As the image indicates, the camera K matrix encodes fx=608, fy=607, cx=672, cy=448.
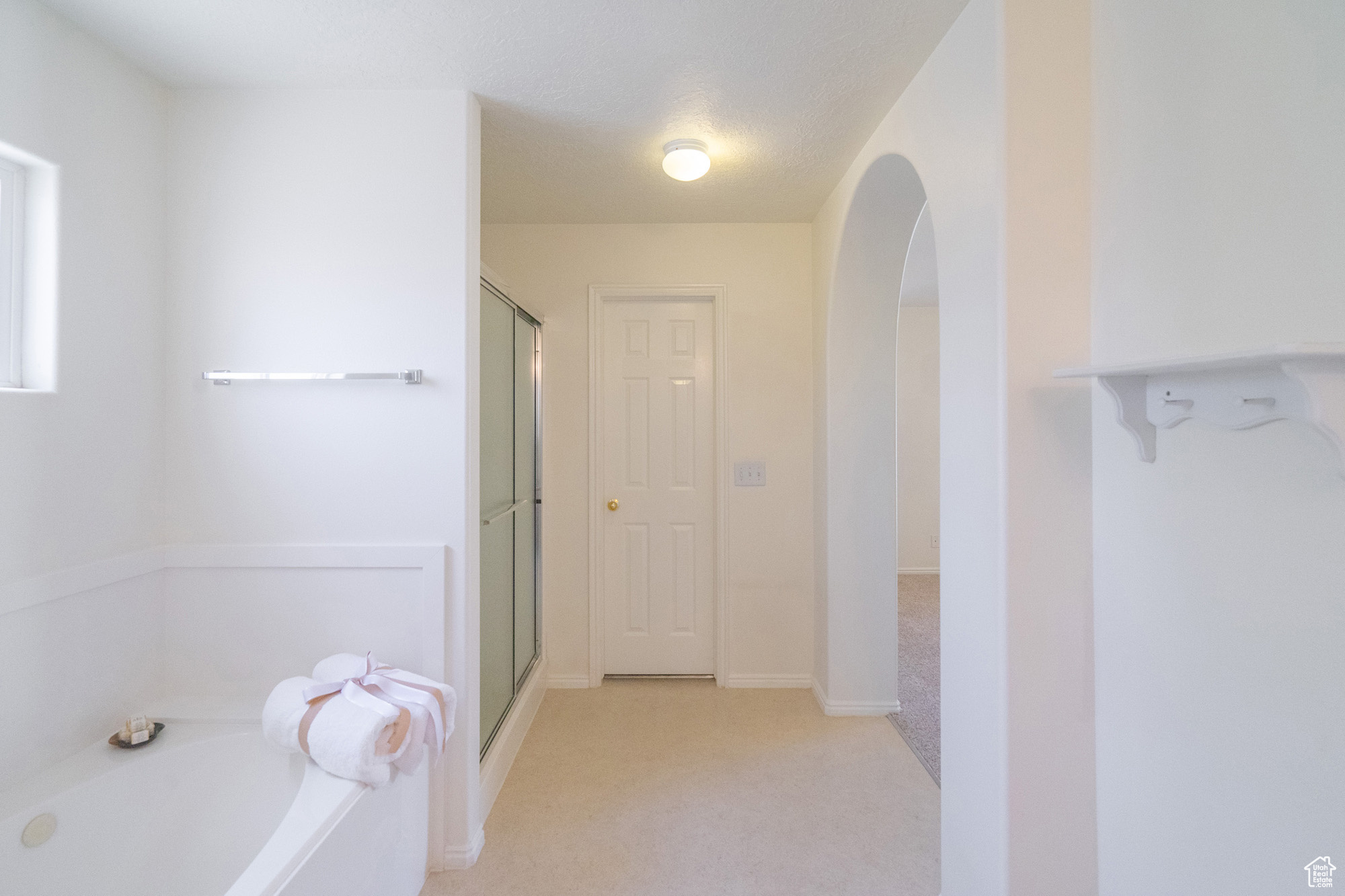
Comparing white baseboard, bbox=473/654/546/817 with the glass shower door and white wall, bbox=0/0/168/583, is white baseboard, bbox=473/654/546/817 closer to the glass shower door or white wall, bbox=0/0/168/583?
the glass shower door

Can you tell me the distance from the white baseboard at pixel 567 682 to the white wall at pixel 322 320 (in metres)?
1.26

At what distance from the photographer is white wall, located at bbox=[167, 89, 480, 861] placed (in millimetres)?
1855

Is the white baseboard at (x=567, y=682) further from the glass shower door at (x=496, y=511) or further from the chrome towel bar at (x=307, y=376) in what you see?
the chrome towel bar at (x=307, y=376)

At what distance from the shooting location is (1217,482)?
3.43ft

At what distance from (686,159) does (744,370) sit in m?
1.13

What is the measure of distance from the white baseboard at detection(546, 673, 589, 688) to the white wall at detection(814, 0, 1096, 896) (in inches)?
75.1

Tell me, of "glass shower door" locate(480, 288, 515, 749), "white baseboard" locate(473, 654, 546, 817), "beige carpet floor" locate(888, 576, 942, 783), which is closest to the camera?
"white baseboard" locate(473, 654, 546, 817)

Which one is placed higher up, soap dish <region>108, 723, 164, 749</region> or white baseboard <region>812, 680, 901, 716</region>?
soap dish <region>108, 723, 164, 749</region>

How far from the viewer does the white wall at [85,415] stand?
4.72ft

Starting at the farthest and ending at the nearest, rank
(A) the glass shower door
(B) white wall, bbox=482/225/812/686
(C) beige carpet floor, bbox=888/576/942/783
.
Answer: (B) white wall, bbox=482/225/812/686 < (C) beige carpet floor, bbox=888/576/942/783 < (A) the glass shower door

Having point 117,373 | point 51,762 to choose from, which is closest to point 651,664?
point 51,762

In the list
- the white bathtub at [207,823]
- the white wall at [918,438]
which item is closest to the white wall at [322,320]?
the white bathtub at [207,823]

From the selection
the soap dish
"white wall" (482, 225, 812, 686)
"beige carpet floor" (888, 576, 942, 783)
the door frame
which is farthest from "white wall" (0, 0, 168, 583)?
"beige carpet floor" (888, 576, 942, 783)

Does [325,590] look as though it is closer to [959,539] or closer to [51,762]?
[51,762]
